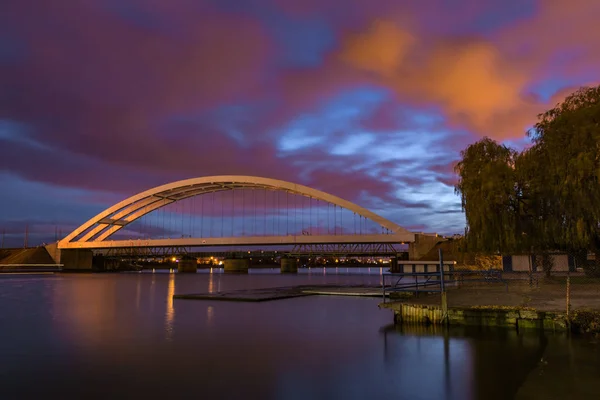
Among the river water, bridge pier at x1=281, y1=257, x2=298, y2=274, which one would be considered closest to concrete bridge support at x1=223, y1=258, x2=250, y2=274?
bridge pier at x1=281, y1=257, x2=298, y2=274

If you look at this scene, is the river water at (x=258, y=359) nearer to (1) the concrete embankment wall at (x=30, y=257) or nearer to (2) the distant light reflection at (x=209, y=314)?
(2) the distant light reflection at (x=209, y=314)

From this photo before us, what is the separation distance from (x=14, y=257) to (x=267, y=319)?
5066 inches

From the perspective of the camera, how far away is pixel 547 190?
20.3m

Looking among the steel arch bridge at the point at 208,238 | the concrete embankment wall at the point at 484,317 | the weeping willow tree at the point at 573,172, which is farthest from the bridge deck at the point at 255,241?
the concrete embankment wall at the point at 484,317

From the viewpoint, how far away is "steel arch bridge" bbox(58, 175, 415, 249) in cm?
9656

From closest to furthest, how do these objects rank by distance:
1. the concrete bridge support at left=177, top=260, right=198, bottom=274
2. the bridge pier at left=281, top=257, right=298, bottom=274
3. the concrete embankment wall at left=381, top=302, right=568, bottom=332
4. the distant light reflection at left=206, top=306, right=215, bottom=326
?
the concrete embankment wall at left=381, top=302, right=568, bottom=332 → the distant light reflection at left=206, top=306, right=215, bottom=326 → the bridge pier at left=281, top=257, right=298, bottom=274 → the concrete bridge support at left=177, top=260, right=198, bottom=274

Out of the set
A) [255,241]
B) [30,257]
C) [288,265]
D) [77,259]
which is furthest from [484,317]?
[30,257]

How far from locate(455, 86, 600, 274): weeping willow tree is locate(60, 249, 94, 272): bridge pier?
119 metres

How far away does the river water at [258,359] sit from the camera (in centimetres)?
927

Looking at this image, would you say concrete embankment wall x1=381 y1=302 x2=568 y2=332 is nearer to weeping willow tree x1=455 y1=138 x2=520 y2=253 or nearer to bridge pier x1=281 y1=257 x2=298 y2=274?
weeping willow tree x1=455 y1=138 x2=520 y2=253

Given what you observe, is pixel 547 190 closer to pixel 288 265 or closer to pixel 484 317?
pixel 484 317

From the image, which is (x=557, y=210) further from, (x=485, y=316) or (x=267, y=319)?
(x=267, y=319)

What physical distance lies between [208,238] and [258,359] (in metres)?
98.8

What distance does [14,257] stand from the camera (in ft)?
406
